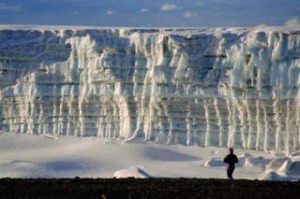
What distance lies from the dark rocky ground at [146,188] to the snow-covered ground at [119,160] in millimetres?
4126

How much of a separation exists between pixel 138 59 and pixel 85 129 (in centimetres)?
352

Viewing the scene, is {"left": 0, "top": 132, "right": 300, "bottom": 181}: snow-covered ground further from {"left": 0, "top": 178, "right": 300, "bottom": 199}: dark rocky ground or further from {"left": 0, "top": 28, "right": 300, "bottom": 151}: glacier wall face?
{"left": 0, "top": 178, "right": 300, "bottom": 199}: dark rocky ground

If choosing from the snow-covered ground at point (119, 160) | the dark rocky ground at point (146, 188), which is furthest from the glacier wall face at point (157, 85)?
the dark rocky ground at point (146, 188)

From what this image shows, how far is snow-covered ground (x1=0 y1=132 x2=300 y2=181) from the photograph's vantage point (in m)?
22.3

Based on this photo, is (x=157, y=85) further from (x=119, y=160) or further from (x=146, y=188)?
(x=146, y=188)

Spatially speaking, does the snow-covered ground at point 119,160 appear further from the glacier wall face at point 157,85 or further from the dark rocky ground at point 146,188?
the dark rocky ground at point 146,188

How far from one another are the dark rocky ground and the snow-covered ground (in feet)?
13.5

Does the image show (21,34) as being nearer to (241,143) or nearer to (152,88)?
(152,88)

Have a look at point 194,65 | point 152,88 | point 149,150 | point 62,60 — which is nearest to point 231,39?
point 194,65

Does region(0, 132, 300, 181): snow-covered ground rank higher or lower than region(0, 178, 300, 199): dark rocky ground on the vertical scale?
lower

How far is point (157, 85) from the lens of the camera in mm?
27656

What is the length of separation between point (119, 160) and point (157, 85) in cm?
381

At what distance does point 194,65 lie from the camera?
1073 inches

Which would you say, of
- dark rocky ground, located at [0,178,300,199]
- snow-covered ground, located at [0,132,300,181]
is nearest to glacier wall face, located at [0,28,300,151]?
snow-covered ground, located at [0,132,300,181]
